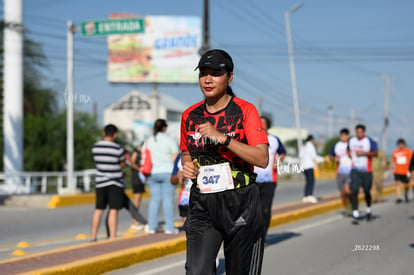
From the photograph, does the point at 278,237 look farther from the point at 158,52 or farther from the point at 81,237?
the point at 158,52

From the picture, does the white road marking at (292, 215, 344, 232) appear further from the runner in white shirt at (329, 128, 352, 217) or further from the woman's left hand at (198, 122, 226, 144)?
the woman's left hand at (198, 122, 226, 144)

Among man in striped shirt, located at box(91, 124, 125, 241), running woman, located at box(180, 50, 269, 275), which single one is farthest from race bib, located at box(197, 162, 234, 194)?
man in striped shirt, located at box(91, 124, 125, 241)

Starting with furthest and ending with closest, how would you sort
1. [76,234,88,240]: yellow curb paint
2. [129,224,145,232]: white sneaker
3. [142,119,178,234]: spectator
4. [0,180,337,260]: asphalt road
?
[129,224,145,232]: white sneaker
[76,234,88,240]: yellow curb paint
[142,119,178,234]: spectator
[0,180,337,260]: asphalt road

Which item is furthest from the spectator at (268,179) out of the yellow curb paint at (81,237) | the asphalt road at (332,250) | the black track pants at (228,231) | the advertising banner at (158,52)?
the advertising banner at (158,52)

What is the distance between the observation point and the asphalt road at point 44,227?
994 cm

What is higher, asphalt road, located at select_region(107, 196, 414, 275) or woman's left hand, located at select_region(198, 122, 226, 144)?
woman's left hand, located at select_region(198, 122, 226, 144)

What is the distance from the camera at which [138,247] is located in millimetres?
8281

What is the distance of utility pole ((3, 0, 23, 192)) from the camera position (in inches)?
872

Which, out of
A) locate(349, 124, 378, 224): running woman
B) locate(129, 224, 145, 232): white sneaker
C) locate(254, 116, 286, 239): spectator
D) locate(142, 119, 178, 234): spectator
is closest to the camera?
locate(254, 116, 286, 239): spectator

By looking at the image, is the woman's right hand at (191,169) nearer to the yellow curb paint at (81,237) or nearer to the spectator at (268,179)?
the spectator at (268,179)

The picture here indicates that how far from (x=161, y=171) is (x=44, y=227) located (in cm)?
364

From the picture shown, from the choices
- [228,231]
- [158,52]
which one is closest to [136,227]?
[228,231]

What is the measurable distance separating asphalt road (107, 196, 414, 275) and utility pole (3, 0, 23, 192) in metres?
12.7

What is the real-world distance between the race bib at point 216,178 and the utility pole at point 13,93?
60.9 feet
